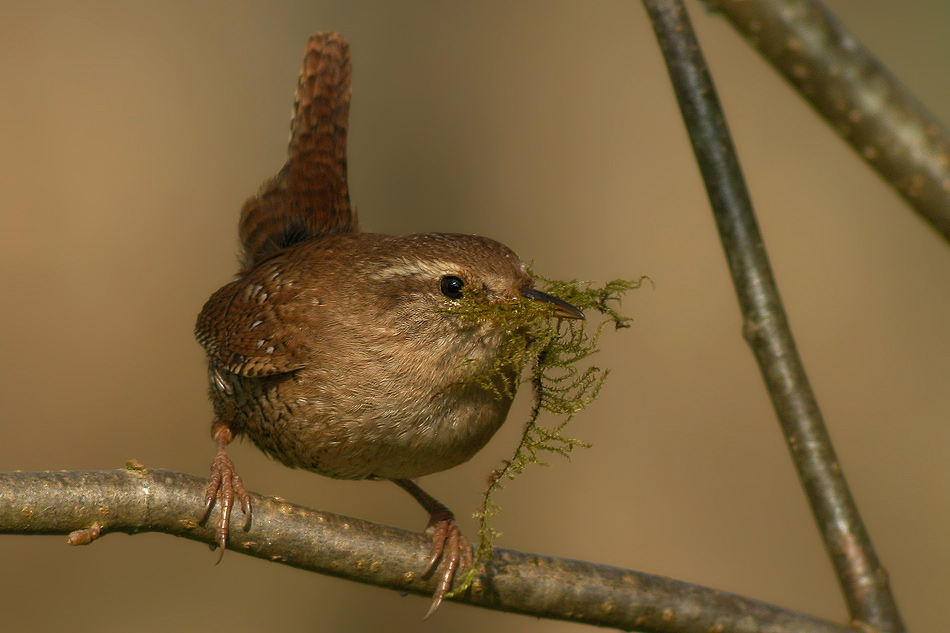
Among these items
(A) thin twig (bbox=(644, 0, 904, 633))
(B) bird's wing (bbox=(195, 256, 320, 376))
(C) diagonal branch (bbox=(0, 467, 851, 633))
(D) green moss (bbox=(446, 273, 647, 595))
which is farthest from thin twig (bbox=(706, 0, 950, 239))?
(B) bird's wing (bbox=(195, 256, 320, 376))

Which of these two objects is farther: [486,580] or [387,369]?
[387,369]

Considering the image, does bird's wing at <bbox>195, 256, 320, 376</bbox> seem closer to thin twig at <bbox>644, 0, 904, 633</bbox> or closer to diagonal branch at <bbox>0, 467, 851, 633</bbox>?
diagonal branch at <bbox>0, 467, 851, 633</bbox>

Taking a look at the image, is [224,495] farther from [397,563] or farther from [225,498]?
[397,563]

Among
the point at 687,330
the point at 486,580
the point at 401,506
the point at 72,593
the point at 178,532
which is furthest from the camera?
the point at 401,506

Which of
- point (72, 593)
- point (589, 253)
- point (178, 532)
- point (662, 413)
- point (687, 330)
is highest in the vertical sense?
point (589, 253)

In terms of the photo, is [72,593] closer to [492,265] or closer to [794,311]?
[492,265]

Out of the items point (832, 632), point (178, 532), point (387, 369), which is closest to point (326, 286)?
point (387, 369)

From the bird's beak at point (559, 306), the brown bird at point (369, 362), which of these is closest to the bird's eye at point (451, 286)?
the brown bird at point (369, 362)

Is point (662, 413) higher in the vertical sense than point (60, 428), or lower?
higher
